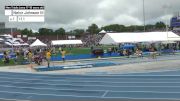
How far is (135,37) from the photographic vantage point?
4506 centimetres

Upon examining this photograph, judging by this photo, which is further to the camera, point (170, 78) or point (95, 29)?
point (95, 29)

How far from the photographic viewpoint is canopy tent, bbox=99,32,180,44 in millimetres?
43000

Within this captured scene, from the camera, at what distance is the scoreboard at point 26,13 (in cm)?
2600

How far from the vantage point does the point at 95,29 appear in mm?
172250

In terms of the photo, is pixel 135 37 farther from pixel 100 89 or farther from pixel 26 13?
pixel 100 89

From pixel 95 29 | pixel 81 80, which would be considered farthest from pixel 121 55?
pixel 95 29

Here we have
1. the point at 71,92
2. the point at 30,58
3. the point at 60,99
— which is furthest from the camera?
the point at 30,58

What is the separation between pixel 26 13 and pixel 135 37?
21.4 metres

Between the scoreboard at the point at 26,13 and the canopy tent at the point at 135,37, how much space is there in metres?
17.0

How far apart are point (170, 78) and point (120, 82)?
8.37ft

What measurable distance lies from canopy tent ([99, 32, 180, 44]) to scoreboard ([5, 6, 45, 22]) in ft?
55.8

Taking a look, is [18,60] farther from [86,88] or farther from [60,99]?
[60,99]

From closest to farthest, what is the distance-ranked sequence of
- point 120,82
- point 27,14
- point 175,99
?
1. point 175,99
2. point 120,82
3. point 27,14

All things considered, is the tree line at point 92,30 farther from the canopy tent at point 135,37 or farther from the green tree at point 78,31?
the canopy tent at point 135,37
